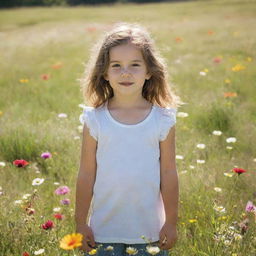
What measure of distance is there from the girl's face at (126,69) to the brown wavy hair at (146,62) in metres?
0.03

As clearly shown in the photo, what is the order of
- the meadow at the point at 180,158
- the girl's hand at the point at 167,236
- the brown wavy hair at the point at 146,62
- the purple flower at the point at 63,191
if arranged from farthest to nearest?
the purple flower at the point at 63,191
the meadow at the point at 180,158
the brown wavy hair at the point at 146,62
the girl's hand at the point at 167,236

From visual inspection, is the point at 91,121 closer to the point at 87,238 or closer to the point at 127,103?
the point at 127,103

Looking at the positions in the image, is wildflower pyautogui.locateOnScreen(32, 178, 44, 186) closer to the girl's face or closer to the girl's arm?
the girl's arm

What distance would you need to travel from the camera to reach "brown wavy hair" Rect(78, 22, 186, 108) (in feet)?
7.48

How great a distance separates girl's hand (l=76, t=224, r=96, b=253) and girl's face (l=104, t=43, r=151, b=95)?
0.67 metres

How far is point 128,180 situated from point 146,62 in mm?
605

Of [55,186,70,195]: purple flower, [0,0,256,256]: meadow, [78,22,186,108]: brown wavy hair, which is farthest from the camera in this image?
[55,186,70,195]: purple flower

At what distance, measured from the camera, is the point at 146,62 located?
91.3 inches

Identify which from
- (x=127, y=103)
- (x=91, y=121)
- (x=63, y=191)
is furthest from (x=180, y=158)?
(x=91, y=121)

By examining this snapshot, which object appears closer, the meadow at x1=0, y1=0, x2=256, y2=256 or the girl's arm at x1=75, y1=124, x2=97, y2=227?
the girl's arm at x1=75, y1=124, x2=97, y2=227

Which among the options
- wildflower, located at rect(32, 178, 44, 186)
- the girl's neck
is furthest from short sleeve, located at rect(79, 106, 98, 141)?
wildflower, located at rect(32, 178, 44, 186)

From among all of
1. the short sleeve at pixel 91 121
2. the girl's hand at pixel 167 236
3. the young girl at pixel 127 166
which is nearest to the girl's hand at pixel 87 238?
the young girl at pixel 127 166

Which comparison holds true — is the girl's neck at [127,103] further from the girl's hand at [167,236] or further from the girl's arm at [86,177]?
the girl's hand at [167,236]

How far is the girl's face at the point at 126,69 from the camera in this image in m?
2.22
